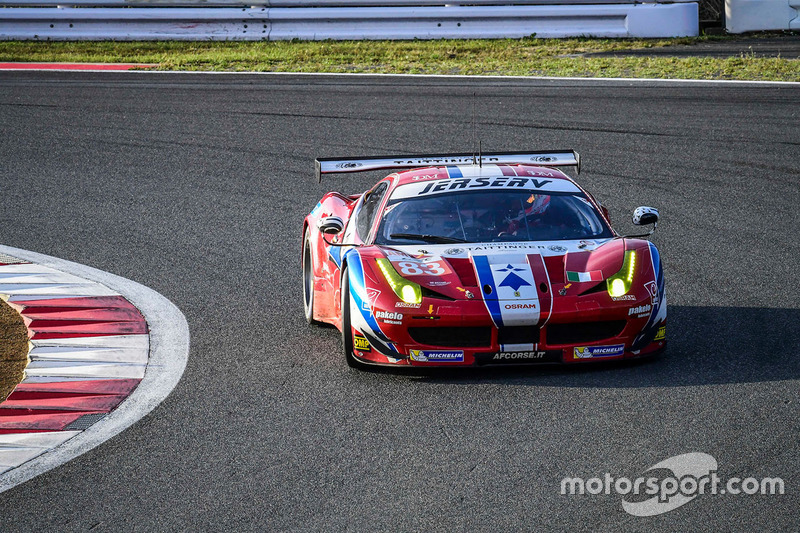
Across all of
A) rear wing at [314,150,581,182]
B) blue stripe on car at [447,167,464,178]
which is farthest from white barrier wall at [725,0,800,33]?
blue stripe on car at [447,167,464,178]

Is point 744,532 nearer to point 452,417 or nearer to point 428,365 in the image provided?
point 452,417

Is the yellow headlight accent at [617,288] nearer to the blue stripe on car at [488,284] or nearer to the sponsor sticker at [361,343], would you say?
the blue stripe on car at [488,284]

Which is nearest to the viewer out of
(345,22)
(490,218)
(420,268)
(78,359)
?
(420,268)

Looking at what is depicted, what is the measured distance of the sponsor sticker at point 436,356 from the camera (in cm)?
575

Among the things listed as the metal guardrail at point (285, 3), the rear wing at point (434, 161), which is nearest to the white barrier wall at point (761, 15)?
the metal guardrail at point (285, 3)

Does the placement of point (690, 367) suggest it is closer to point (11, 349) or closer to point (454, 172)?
point (454, 172)

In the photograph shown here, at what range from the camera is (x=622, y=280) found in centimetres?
597

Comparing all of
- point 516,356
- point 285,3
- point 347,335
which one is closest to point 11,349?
point 347,335

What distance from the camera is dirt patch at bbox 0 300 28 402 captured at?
238 inches

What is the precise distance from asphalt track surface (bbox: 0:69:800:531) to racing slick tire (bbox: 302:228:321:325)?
10cm

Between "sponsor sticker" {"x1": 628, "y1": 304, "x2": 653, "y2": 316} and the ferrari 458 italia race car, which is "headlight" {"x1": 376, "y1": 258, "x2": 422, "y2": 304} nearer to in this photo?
the ferrari 458 italia race car

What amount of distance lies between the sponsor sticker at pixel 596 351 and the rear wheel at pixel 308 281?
6.62ft

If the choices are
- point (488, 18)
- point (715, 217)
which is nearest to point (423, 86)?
point (488, 18)

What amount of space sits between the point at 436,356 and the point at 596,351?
→ 88cm
